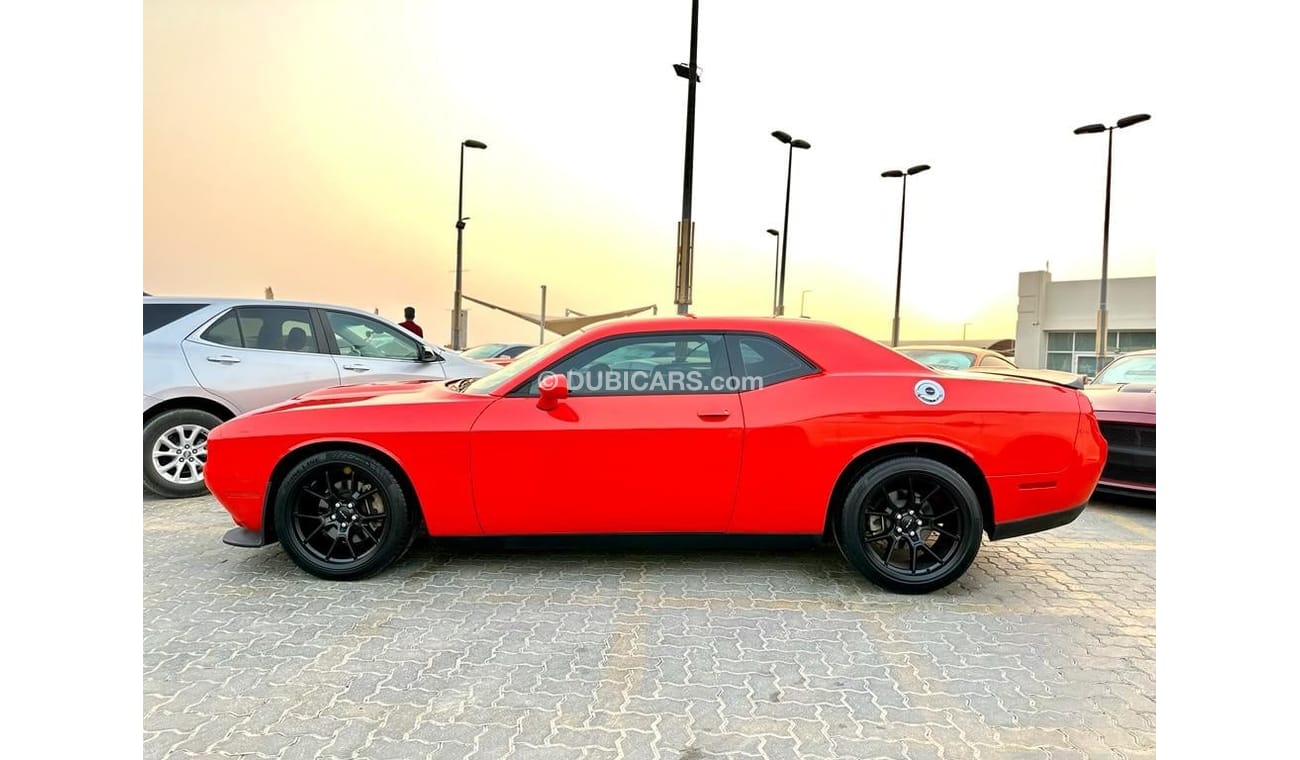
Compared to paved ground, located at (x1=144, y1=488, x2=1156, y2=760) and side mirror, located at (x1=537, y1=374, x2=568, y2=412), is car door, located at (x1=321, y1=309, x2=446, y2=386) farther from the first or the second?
side mirror, located at (x1=537, y1=374, x2=568, y2=412)

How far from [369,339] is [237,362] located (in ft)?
3.61

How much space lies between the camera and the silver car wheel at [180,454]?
545 cm

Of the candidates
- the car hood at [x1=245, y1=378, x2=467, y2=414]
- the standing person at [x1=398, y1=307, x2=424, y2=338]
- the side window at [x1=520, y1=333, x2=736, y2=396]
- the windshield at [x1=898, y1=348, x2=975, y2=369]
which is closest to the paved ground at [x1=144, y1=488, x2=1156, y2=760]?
the car hood at [x1=245, y1=378, x2=467, y2=414]

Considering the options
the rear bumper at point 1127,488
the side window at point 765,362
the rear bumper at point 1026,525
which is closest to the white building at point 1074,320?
the rear bumper at point 1127,488

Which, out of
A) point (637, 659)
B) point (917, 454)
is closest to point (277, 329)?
point (637, 659)

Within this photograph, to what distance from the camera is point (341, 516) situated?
3.59 metres

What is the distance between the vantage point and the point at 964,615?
331 cm

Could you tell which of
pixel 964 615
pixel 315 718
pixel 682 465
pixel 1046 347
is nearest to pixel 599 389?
Result: pixel 682 465

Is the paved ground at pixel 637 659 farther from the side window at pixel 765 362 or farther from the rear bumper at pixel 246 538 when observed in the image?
the side window at pixel 765 362

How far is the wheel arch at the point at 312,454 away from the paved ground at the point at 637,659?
1.18ft

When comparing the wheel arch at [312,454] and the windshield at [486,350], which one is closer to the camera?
the wheel arch at [312,454]

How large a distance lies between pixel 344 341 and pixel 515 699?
185 inches

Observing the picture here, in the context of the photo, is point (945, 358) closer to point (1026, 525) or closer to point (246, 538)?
point (1026, 525)

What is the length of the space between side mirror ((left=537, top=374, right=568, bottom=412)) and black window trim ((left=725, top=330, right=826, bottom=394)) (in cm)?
93
